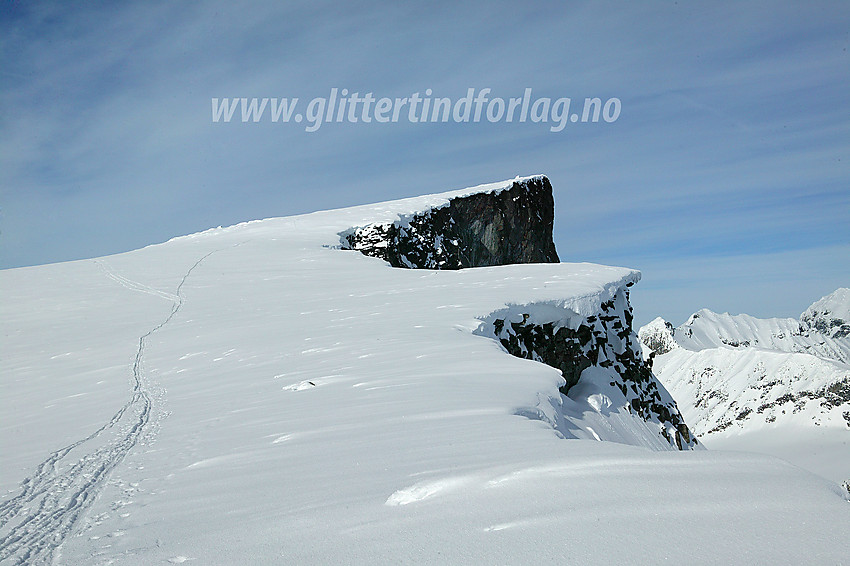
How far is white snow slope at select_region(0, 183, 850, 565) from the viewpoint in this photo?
78.0 inches

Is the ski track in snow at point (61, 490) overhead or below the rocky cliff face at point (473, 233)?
below

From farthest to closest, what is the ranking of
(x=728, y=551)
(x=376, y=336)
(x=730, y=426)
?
(x=730, y=426), (x=376, y=336), (x=728, y=551)

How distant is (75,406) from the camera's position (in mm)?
6176

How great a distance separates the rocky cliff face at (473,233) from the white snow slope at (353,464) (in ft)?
37.5

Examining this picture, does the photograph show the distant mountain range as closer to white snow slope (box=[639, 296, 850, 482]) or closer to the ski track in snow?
white snow slope (box=[639, 296, 850, 482])

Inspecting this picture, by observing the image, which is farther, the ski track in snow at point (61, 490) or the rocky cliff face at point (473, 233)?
the rocky cliff face at point (473, 233)

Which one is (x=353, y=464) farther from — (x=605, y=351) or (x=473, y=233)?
(x=473, y=233)

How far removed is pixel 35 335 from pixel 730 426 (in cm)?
14107

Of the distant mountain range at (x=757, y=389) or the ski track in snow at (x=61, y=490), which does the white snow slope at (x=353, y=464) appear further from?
the distant mountain range at (x=757, y=389)

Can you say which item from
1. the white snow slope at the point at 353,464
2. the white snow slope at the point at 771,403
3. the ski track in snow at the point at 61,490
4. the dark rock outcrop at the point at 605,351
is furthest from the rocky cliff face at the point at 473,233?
the white snow slope at the point at 771,403

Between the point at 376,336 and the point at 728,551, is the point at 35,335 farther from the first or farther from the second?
the point at 728,551

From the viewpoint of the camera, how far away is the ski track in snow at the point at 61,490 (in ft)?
8.63

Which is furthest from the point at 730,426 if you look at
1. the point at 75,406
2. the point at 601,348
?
the point at 75,406

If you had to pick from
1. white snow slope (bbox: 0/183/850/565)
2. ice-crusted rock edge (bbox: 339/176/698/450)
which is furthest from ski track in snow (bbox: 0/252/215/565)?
ice-crusted rock edge (bbox: 339/176/698/450)
